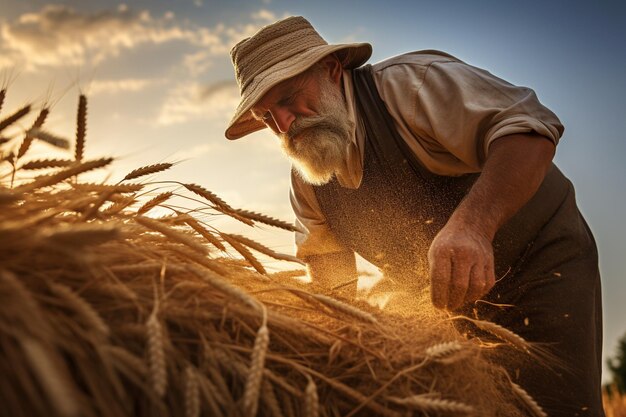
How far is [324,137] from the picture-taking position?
2.65m

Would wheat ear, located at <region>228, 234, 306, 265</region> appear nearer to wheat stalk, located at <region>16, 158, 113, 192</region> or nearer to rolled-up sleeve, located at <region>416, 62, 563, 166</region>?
wheat stalk, located at <region>16, 158, 113, 192</region>

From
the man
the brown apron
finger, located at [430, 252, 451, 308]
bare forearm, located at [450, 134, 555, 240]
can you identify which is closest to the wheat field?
finger, located at [430, 252, 451, 308]

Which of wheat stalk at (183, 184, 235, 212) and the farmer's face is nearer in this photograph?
wheat stalk at (183, 184, 235, 212)

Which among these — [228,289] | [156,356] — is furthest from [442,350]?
[156,356]

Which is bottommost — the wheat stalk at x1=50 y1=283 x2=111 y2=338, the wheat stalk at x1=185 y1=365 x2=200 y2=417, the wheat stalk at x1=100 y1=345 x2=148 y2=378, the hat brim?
the wheat stalk at x1=185 y1=365 x2=200 y2=417

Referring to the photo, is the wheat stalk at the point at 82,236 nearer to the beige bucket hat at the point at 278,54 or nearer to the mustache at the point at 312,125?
the beige bucket hat at the point at 278,54

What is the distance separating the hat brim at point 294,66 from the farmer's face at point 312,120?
0.10 meters

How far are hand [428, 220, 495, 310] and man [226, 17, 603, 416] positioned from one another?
49 cm

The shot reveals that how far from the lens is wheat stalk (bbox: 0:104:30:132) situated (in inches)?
45.0

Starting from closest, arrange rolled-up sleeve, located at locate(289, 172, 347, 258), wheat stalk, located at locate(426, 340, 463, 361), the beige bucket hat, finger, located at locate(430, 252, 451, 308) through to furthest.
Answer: wheat stalk, located at locate(426, 340, 463, 361) → finger, located at locate(430, 252, 451, 308) → the beige bucket hat → rolled-up sleeve, located at locate(289, 172, 347, 258)

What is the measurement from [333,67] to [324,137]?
1.37 ft

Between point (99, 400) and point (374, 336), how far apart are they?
0.57 m

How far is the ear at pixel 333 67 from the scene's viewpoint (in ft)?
9.07

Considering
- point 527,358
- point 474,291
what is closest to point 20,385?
point 474,291
